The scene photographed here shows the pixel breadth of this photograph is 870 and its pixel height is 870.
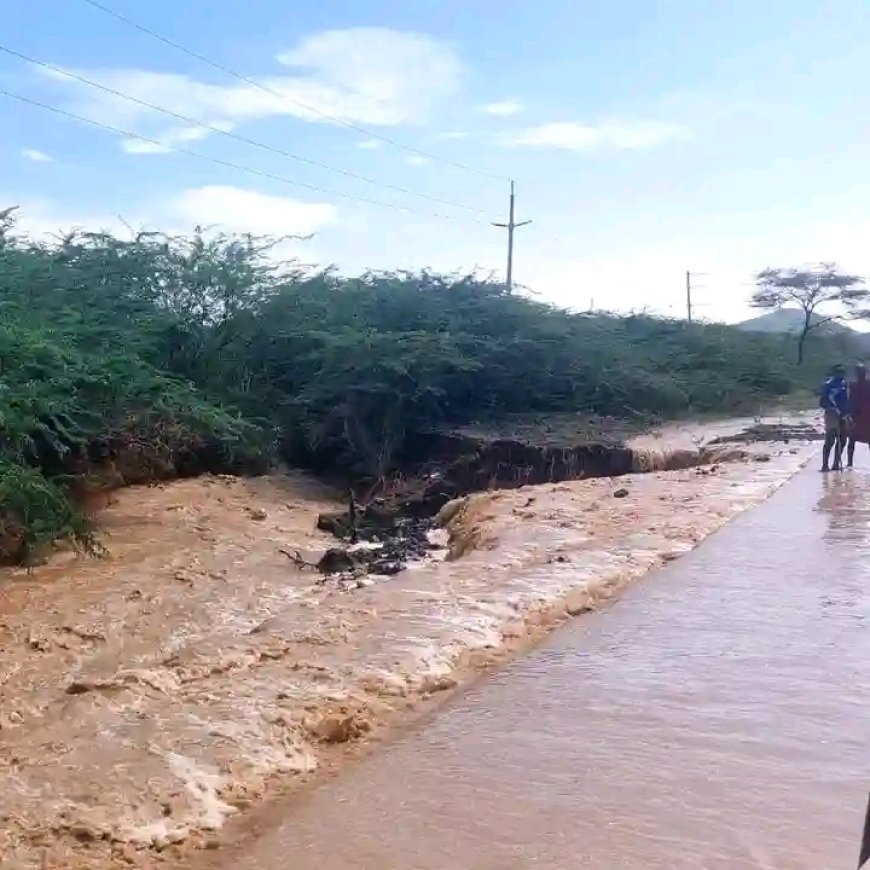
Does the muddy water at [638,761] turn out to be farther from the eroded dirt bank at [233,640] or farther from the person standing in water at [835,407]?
the person standing in water at [835,407]

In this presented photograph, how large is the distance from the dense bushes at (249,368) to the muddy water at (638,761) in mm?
7902

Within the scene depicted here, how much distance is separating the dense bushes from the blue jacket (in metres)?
8.59

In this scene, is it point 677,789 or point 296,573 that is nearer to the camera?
point 677,789

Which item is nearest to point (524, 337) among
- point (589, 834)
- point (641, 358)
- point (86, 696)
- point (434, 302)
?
point (434, 302)

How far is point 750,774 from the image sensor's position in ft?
15.1

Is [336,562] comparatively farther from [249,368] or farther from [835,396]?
[249,368]

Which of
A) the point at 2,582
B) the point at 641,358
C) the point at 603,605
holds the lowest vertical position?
the point at 2,582

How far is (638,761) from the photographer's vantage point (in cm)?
477

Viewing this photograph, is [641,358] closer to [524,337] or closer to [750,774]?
[524,337]

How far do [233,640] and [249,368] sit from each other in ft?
49.2

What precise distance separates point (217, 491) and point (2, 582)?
232 inches

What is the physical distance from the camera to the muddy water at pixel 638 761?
3992 mm

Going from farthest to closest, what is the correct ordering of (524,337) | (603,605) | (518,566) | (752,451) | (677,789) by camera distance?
1. (524,337)
2. (752,451)
3. (518,566)
4. (603,605)
5. (677,789)

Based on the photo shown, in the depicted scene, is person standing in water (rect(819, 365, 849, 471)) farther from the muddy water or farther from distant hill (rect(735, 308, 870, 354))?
distant hill (rect(735, 308, 870, 354))
